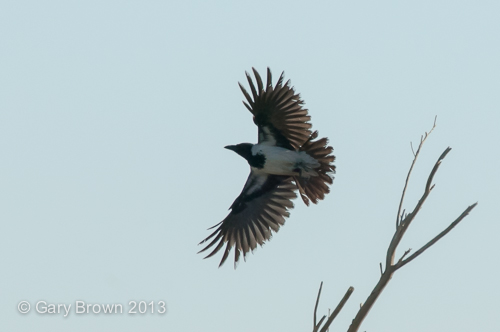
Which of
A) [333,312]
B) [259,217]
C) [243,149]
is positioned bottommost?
[333,312]

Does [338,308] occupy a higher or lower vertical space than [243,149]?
lower

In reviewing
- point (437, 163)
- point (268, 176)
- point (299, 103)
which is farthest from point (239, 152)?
point (437, 163)

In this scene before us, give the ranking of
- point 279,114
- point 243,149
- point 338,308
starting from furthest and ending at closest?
1. point 243,149
2. point 279,114
3. point 338,308

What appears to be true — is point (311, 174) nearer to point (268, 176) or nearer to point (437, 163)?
point (268, 176)

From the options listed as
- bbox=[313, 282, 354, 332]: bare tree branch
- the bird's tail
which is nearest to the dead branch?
bbox=[313, 282, 354, 332]: bare tree branch

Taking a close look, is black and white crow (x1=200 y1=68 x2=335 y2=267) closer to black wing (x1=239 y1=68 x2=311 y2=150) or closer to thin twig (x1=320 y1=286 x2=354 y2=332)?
black wing (x1=239 y1=68 x2=311 y2=150)

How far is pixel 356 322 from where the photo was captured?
604 centimetres

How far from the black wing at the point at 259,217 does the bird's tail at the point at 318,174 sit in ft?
2.03

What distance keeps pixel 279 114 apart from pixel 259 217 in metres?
1.81

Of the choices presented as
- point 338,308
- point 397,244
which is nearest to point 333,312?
point 338,308

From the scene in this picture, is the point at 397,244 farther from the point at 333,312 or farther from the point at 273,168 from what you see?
the point at 273,168

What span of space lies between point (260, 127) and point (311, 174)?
0.93 meters

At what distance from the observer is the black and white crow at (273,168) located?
10.9 m

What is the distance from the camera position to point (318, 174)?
11.1 meters
